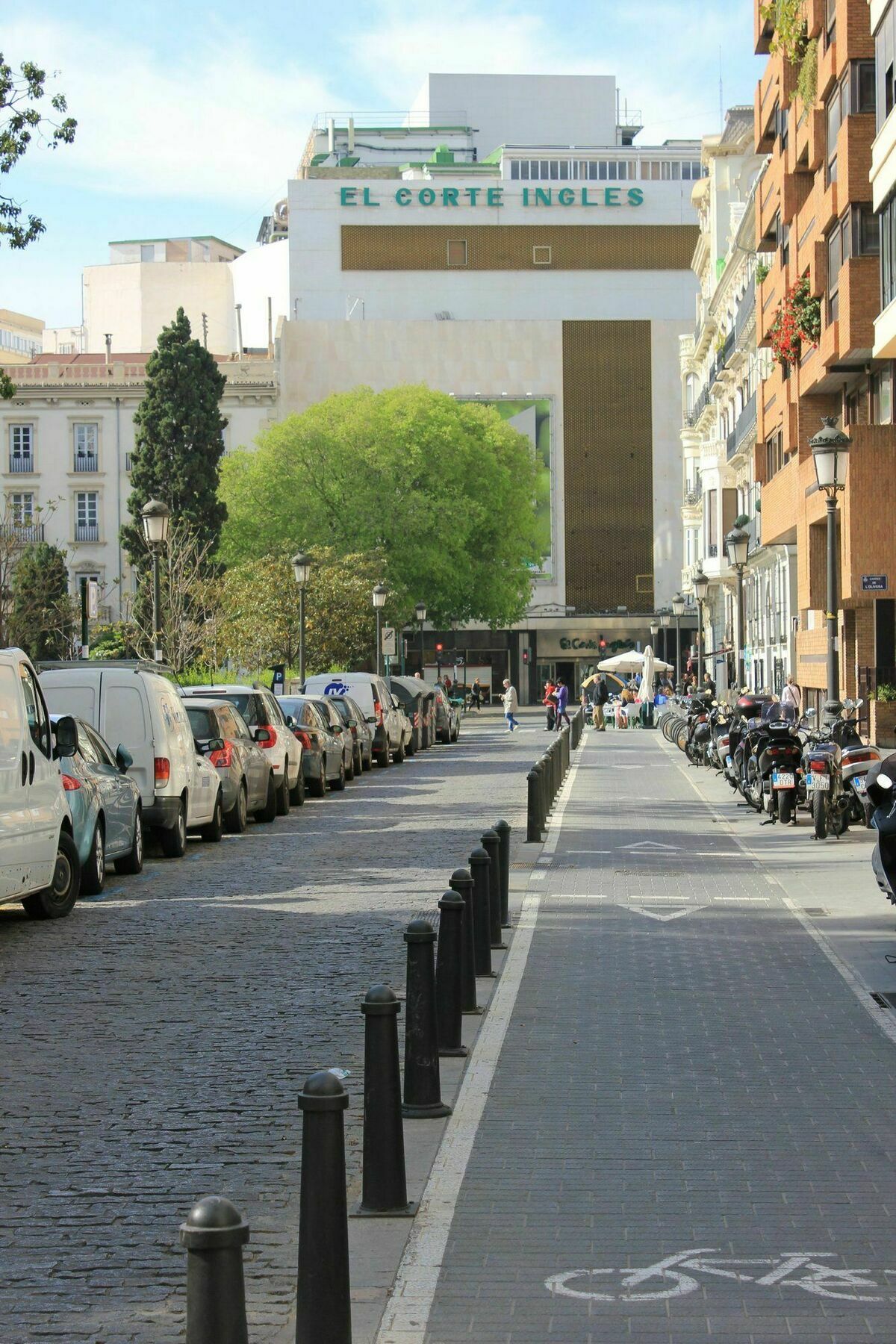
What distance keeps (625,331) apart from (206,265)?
27210 millimetres

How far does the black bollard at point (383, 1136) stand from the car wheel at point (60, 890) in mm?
8340

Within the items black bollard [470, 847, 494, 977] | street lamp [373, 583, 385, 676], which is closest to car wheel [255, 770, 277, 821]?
black bollard [470, 847, 494, 977]

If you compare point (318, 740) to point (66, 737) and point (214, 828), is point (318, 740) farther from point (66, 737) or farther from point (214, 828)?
point (66, 737)

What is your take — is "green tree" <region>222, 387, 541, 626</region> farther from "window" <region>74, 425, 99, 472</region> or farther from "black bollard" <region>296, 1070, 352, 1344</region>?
"black bollard" <region>296, 1070, 352, 1344</region>

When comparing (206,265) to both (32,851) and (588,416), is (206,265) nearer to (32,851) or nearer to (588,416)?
(588,416)

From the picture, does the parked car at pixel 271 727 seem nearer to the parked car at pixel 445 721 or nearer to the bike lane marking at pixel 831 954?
the bike lane marking at pixel 831 954

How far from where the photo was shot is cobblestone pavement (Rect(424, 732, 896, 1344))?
16.6 feet

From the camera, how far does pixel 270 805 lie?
23953 millimetres

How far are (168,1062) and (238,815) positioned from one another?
13802mm

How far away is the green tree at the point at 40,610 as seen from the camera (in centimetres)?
5434

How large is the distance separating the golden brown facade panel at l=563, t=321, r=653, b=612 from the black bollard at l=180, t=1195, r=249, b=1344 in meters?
94.3

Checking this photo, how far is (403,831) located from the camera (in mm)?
21641

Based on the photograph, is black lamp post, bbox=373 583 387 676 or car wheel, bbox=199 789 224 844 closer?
car wheel, bbox=199 789 224 844

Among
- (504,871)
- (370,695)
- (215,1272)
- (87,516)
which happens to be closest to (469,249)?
(87,516)
